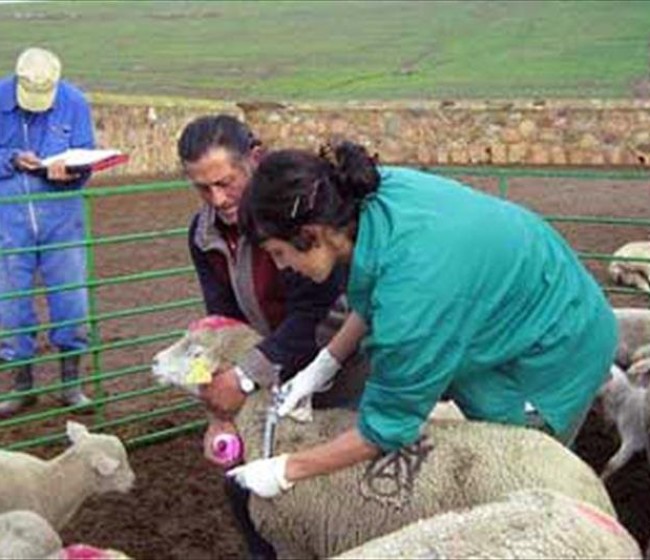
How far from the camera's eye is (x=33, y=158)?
266 inches

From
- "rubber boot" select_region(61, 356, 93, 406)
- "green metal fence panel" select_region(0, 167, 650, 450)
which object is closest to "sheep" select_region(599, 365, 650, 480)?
"green metal fence panel" select_region(0, 167, 650, 450)

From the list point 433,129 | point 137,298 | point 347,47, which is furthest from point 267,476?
point 347,47

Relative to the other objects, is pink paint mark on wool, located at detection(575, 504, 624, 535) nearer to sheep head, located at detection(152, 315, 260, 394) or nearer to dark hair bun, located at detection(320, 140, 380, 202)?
dark hair bun, located at detection(320, 140, 380, 202)

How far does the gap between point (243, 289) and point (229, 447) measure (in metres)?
0.49

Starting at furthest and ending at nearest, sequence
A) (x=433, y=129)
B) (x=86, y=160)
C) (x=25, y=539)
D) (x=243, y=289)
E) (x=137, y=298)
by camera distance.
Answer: (x=433, y=129)
(x=137, y=298)
(x=86, y=160)
(x=243, y=289)
(x=25, y=539)

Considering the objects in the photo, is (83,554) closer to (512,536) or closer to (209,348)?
(512,536)

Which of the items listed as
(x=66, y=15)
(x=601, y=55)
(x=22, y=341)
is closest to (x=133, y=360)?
(x=22, y=341)

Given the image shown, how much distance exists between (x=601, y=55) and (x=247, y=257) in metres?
26.0

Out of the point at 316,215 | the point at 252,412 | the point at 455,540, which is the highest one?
the point at 316,215

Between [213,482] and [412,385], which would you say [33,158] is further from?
[412,385]

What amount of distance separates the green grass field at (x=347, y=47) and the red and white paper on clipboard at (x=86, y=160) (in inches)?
A: 649

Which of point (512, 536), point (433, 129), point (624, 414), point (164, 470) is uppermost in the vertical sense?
point (512, 536)

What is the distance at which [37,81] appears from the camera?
6746 millimetres

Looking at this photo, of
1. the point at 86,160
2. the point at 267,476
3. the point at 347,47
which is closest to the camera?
the point at 267,476
